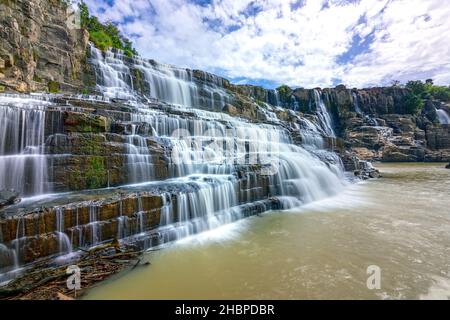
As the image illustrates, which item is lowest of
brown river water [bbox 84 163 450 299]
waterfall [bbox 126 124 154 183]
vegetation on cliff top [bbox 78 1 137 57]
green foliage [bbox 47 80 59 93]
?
brown river water [bbox 84 163 450 299]

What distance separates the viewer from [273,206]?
25.4ft

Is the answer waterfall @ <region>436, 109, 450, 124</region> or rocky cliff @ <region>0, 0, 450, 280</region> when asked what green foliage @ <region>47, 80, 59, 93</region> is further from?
waterfall @ <region>436, 109, 450, 124</region>

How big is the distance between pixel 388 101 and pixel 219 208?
39.7 metres

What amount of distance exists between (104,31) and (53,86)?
48.3ft

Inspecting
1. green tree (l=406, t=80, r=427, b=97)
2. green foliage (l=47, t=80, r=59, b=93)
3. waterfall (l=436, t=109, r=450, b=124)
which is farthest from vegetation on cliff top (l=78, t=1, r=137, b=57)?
waterfall (l=436, t=109, r=450, b=124)

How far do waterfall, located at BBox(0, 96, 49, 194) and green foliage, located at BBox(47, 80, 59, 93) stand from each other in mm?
7779

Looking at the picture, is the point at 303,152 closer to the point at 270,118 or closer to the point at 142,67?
the point at 270,118

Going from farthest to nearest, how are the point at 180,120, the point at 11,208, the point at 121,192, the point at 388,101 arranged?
1. the point at 388,101
2. the point at 180,120
3. the point at 121,192
4. the point at 11,208

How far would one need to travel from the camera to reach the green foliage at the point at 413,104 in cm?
3347

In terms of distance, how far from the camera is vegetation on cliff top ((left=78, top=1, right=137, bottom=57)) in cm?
2070


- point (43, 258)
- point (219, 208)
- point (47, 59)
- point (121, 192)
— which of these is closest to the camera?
point (43, 258)

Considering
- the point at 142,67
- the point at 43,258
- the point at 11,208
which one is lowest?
the point at 43,258

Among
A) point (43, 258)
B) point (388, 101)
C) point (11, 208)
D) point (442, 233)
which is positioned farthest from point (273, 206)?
point (388, 101)

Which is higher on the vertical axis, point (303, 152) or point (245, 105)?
point (245, 105)
